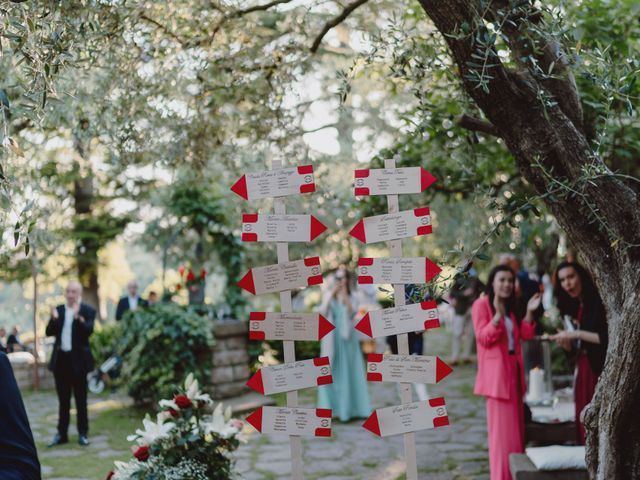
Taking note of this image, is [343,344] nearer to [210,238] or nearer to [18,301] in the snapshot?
[210,238]

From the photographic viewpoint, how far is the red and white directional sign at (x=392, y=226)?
418cm

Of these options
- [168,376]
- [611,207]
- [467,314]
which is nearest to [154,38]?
[611,207]

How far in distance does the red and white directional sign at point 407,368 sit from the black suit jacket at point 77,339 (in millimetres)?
5341

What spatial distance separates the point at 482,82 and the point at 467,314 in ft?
38.4

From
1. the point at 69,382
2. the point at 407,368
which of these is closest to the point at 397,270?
the point at 407,368

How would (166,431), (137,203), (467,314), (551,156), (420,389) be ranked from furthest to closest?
(137,203) < (467,314) < (420,389) < (166,431) < (551,156)

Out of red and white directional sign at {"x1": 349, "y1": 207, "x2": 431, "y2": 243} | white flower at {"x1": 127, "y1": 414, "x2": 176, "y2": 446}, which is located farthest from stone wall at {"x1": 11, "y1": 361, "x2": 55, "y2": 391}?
red and white directional sign at {"x1": 349, "y1": 207, "x2": 431, "y2": 243}

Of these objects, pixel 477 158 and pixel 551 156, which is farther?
pixel 477 158

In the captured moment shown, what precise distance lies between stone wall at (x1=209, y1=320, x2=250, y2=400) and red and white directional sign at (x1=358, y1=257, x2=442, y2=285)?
6532 millimetres

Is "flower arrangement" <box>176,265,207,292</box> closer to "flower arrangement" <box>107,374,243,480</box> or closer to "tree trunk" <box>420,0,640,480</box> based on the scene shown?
"flower arrangement" <box>107,374,243,480</box>

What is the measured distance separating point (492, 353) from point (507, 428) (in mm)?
610

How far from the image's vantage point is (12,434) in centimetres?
291

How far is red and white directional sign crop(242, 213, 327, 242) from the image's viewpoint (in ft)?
14.0

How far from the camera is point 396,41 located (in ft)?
16.2
